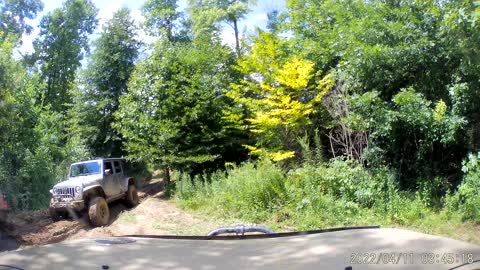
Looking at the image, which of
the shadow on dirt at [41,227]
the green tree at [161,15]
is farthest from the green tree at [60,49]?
the shadow on dirt at [41,227]

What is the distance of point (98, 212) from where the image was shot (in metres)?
12.8

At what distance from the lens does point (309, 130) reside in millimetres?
14445

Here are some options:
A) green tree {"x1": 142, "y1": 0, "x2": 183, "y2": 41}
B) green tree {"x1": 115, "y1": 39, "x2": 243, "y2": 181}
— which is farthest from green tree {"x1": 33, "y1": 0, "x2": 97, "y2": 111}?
green tree {"x1": 115, "y1": 39, "x2": 243, "y2": 181}

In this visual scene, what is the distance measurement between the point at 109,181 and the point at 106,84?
1062 cm

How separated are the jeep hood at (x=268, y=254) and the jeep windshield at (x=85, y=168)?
1276 cm

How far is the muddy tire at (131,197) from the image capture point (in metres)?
16.5

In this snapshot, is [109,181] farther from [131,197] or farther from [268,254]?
[268,254]

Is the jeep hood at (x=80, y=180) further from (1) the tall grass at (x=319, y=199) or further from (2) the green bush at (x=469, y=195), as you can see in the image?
(2) the green bush at (x=469, y=195)

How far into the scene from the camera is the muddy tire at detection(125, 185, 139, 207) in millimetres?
16484

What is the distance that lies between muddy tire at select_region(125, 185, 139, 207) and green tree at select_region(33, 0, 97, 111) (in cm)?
2302

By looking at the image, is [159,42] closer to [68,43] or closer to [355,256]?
[355,256]

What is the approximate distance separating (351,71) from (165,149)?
331 inches

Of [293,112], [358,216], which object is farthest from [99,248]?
[293,112]

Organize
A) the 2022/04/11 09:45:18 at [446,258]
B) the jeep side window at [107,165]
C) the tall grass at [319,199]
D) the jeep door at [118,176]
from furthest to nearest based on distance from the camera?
the jeep door at [118,176] < the jeep side window at [107,165] < the tall grass at [319,199] < the 2022/04/11 09:45:18 at [446,258]
